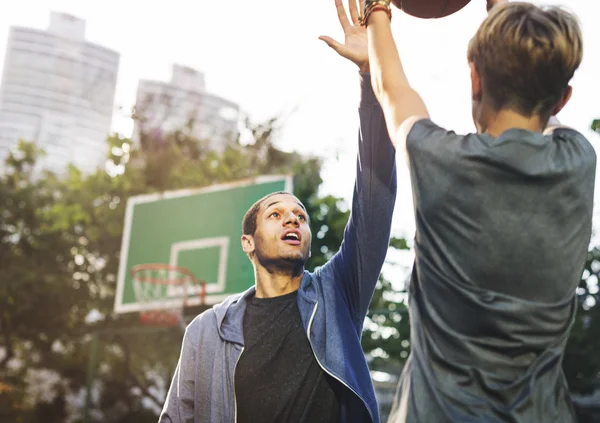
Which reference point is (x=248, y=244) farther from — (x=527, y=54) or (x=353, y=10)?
(x=527, y=54)

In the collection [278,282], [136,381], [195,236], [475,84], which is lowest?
[136,381]

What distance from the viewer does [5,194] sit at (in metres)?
23.7

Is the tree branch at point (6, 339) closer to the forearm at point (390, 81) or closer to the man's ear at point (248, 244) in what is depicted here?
the man's ear at point (248, 244)

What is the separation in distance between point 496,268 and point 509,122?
311mm

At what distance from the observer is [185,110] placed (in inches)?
1204

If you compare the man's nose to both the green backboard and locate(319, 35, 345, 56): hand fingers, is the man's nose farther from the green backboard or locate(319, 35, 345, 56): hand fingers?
the green backboard

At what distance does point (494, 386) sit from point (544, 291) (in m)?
0.22

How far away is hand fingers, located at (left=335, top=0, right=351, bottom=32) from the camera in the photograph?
7.39ft

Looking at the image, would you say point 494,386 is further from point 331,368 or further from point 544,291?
point 331,368

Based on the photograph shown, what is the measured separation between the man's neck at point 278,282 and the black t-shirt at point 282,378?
0.12 meters

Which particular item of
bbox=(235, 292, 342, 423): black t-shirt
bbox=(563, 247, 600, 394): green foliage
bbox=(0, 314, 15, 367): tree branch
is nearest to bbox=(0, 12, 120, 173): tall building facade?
bbox=(0, 314, 15, 367): tree branch

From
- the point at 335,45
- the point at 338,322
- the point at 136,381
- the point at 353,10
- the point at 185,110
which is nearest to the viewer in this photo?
the point at 335,45

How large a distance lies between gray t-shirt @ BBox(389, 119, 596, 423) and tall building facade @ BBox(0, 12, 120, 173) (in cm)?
3430

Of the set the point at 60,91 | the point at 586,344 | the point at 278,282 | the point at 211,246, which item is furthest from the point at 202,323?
the point at 60,91
